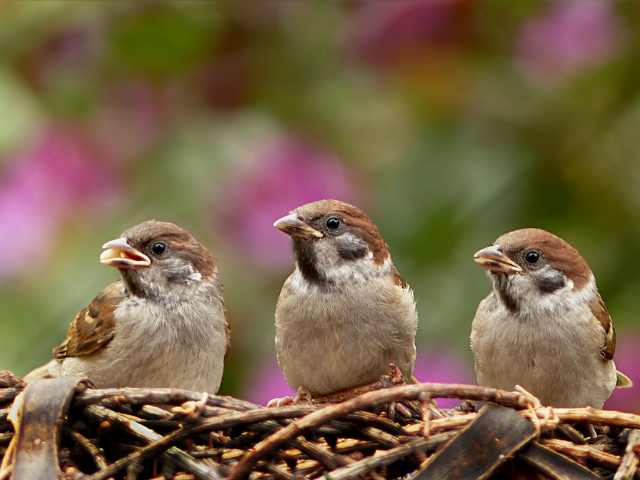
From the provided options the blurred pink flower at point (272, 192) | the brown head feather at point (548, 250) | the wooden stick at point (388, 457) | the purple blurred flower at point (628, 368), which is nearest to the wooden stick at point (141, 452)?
the wooden stick at point (388, 457)

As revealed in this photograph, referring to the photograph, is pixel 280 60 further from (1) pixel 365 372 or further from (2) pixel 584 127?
(1) pixel 365 372

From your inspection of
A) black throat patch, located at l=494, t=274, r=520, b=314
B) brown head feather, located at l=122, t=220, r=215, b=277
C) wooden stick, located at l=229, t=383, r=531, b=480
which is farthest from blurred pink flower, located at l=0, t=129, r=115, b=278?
wooden stick, located at l=229, t=383, r=531, b=480

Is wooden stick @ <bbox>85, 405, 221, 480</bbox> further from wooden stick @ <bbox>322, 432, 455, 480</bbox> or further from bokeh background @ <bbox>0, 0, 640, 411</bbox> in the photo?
bokeh background @ <bbox>0, 0, 640, 411</bbox>

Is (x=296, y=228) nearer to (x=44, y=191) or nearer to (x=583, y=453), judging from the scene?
(x=44, y=191)

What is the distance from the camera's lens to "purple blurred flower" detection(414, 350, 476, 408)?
4.03 metres

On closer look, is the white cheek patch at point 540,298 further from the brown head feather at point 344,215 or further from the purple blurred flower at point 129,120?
the purple blurred flower at point 129,120

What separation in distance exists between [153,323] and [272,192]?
3.97ft

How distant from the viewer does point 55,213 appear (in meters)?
4.25

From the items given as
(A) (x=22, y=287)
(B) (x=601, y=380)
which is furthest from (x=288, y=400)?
(A) (x=22, y=287)

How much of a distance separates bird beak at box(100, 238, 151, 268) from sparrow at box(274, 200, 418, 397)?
36 centimetres

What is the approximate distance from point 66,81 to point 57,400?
2620 millimetres

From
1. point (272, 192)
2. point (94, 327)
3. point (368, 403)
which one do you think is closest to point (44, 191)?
point (272, 192)

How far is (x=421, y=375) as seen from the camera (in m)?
4.05

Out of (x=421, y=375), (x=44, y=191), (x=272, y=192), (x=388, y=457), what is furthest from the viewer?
(x=272, y=192)
